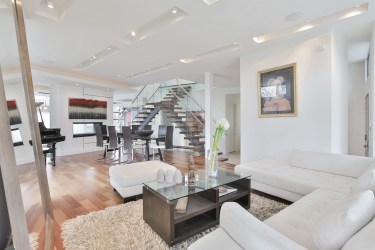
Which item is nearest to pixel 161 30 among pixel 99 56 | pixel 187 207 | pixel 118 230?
pixel 99 56

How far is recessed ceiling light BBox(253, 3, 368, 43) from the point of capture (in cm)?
279

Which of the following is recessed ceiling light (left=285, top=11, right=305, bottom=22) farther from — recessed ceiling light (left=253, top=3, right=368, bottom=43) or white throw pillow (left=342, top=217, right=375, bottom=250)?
white throw pillow (left=342, top=217, right=375, bottom=250)

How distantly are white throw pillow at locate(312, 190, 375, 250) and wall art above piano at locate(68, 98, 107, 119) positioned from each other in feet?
25.8

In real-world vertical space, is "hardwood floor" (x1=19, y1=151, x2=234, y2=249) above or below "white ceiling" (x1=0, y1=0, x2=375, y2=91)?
below

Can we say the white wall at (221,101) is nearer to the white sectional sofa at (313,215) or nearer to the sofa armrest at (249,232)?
the white sectional sofa at (313,215)

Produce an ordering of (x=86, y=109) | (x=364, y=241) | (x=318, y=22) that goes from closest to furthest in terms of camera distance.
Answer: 1. (x=364, y=241)
2. (x=318, y=22)
3. (x=86, y=109)

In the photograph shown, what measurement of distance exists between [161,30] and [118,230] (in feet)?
9.94

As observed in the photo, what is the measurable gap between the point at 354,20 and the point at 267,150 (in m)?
2.62

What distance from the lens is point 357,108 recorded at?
484 centimetres

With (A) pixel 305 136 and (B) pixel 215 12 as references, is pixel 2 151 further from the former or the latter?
(A) pixel 305 136

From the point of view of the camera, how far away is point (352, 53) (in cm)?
423

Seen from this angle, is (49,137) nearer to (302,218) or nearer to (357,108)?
(302,218)

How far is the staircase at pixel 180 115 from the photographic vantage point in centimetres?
690

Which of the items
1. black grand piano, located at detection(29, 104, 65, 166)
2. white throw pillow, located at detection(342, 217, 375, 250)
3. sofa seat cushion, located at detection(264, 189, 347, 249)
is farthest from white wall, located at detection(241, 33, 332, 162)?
black grand piano, located at detection(29, 104, 65, 166)
